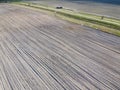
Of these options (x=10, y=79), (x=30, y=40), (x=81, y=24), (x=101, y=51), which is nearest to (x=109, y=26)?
(x=81, y=24)

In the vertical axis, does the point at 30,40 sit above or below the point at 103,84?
below

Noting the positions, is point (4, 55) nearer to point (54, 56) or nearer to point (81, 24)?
point (54, 56)

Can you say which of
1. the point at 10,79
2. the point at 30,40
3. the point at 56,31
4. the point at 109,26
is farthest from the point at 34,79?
the point at 109,26

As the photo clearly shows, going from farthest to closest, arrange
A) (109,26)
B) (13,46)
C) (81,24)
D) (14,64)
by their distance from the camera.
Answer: (81,24)
(109,26)
(13,46)
(14,64)

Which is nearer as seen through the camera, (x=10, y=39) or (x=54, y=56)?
(x=54, y=56)

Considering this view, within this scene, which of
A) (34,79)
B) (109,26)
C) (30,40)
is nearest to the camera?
(34,79)

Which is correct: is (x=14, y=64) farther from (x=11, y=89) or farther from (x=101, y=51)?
(x=101, y=51)

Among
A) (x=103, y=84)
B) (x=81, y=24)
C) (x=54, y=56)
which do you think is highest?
(x=103, y=84)
